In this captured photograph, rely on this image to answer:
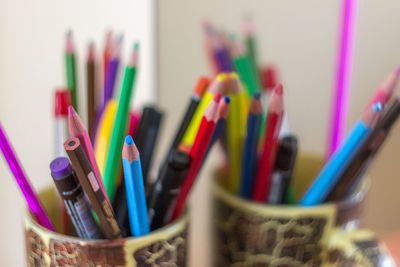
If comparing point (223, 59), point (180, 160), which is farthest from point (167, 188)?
point (223, 59)

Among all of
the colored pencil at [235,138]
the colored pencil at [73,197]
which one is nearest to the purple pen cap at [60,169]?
the colored pencil at [73,197]

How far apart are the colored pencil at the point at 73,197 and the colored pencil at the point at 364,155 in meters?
0.15

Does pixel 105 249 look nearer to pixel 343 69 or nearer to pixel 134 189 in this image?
pixel 134 189

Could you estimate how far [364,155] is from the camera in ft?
0.91

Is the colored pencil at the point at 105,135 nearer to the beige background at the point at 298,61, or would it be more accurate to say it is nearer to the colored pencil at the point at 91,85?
the colored pencil at the point at 91,85

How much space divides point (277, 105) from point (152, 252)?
0.10 metres

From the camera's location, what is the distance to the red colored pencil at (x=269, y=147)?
261 mm

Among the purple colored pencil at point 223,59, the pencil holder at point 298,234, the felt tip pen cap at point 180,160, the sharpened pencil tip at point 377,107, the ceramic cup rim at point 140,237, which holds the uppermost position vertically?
the purple colored pencil at point 223,59

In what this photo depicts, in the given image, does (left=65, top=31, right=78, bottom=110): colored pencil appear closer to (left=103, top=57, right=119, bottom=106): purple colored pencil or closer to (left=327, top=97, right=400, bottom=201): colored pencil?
(left=103, top=57, right=119, bottom=106): purple colored pencil

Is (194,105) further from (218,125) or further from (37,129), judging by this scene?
(37,129)

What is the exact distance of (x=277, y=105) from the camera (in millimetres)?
262

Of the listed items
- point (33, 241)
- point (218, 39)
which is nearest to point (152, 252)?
point (33, 241)

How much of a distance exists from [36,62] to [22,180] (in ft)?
0.42

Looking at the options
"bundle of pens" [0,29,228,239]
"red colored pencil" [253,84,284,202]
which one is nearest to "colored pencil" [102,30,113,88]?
"bundle of pens" [0,29,228,239]
